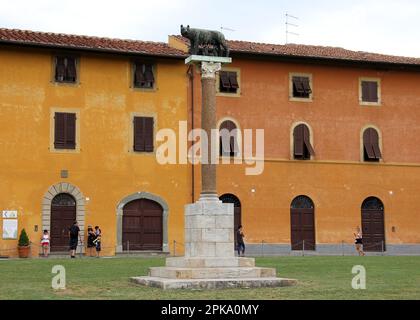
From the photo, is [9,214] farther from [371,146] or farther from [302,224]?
[371,146]

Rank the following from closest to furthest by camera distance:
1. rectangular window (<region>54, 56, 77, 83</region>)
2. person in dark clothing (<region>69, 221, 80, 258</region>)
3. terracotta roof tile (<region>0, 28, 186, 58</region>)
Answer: person in dark clothing (<region>69, 221, 80, 258</region>)
terracotta roof tile (<region>0, 28, 186, 58</region>)
rectangular window (<region>54, 56, 77, 83</region>)

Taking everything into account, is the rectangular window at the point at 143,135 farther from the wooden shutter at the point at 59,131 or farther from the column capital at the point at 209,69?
the column capital at the point at 209,69

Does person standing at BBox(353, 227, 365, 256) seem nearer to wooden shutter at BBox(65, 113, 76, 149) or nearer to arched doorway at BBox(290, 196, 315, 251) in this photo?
arched doorway at BBox(290, 196, 315, 251)

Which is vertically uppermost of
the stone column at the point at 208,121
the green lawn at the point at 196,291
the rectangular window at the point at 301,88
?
the rectangular window at the point at 301,88

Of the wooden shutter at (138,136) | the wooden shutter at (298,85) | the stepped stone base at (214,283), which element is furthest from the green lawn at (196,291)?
the wooden shutter at (298,85)

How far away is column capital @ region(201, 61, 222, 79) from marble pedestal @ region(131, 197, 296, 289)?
3039mm

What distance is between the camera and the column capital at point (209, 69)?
64.4ft

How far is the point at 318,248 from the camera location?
3575cm

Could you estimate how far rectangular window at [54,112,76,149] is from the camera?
32500mm

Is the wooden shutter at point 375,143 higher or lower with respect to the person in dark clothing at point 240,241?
higher

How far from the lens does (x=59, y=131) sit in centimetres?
3253

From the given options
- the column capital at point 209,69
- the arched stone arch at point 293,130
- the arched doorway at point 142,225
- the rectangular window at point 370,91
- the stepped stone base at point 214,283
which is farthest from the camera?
the rectangular window at point 370,91

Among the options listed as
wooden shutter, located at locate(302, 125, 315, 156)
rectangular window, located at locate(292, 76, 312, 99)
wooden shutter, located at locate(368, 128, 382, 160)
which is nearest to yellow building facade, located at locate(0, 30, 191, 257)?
rectangular window, located at locate(292, 76, 312, 99)
